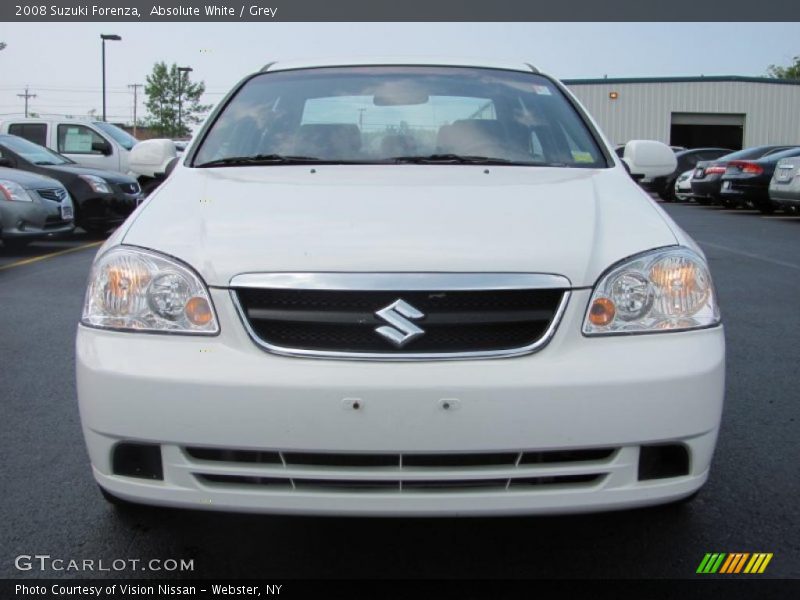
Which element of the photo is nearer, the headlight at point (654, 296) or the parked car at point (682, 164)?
the headlight at point (654, 296)

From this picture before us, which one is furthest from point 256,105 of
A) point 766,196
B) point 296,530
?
point 766,196

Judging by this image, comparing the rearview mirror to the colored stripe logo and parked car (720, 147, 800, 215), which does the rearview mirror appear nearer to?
the colored stripe logo

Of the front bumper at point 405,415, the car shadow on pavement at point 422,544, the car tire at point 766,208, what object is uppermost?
the car tire at point 766,208

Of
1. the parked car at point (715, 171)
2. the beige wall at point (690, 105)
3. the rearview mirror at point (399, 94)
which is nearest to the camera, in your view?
the rearview mirror at point (399, 94)

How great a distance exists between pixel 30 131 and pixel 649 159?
44.7 feet

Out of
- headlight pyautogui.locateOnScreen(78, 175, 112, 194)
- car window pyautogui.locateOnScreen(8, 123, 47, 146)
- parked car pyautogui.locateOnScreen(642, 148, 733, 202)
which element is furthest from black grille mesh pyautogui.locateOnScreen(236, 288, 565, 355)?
parked car pyautogui.locateOnScreen(642, 148, 733, 202)

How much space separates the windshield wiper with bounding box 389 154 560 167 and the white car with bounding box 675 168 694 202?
19.3 meters

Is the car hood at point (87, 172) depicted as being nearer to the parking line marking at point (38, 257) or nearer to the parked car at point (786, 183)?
the parking line marking at point (38, 257)

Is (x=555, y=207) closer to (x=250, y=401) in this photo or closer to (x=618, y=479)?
(x=618, y=479)

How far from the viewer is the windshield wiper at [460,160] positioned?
3240 millimetres

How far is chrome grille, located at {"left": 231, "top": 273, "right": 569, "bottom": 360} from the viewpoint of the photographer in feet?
7.33

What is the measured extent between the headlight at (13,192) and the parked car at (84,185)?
76.5 inches

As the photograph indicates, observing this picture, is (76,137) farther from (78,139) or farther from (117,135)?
(117,135)

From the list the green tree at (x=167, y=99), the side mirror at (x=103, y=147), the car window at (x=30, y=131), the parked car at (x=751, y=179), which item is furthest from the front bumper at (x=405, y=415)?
the green tree at (x=167, y=99)
